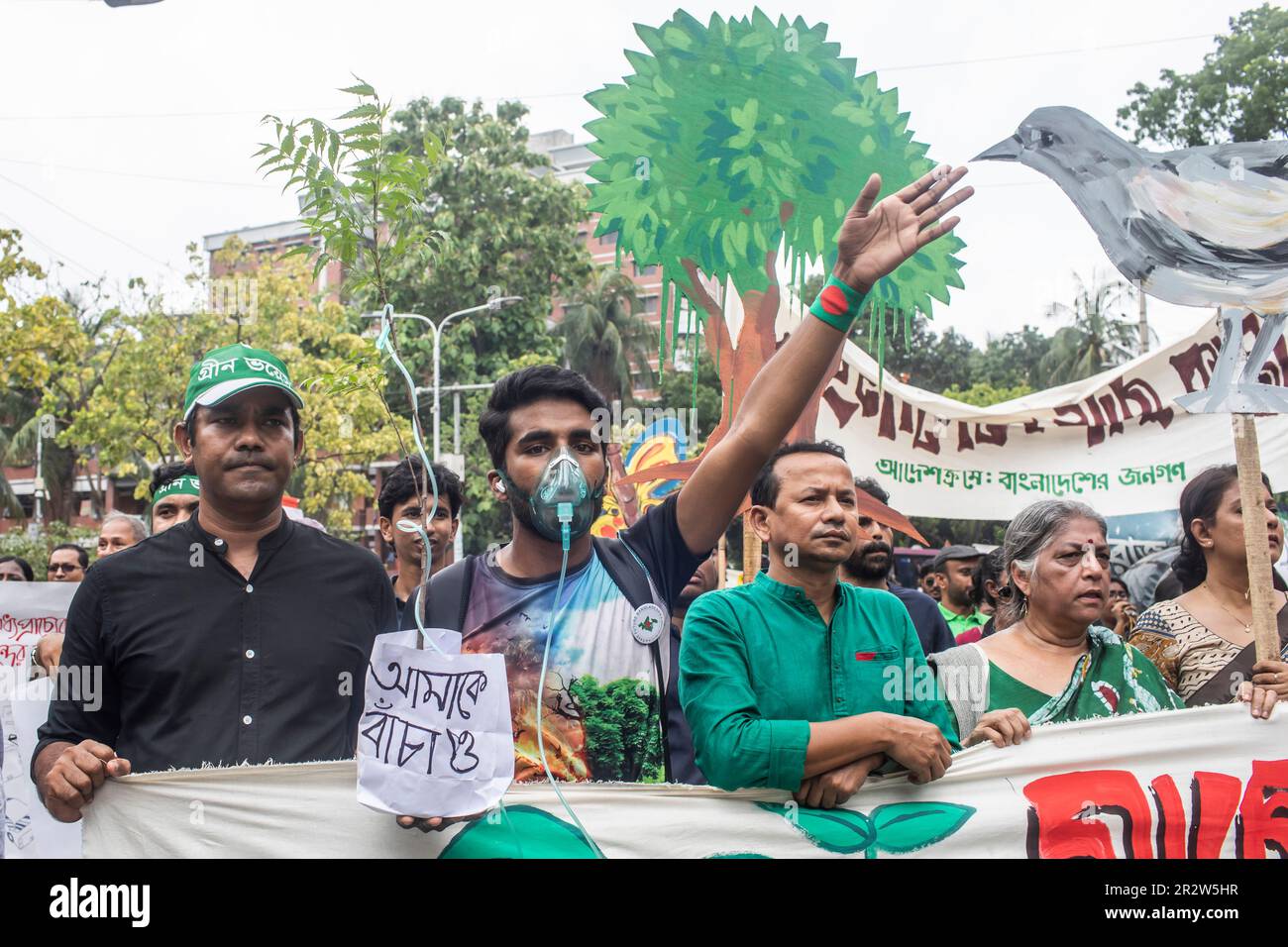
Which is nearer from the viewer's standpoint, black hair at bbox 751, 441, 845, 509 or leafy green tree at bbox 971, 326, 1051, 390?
black hair at bbox 751, 441, 845, 509

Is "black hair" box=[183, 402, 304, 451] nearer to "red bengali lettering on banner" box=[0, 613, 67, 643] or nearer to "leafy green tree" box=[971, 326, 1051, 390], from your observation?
"red bengali lettering on banner" box=[0, 613, 67, 643]

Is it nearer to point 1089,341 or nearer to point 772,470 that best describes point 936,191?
point 772,470

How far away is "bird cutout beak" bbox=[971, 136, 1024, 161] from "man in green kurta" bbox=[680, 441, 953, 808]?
131cm

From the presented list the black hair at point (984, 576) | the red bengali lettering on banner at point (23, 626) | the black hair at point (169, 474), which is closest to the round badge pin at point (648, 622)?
the black hair at point (984, 576)

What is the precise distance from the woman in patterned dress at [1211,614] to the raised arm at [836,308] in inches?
58.7

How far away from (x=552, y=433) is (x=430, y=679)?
0.66m

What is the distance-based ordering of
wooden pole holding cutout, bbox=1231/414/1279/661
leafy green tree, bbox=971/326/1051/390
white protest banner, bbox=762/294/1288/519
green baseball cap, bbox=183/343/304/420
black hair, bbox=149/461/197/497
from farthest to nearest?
1. leafy green tree, bbox=971/326/1051/390
2. white protest banner, bbox=762/294/1288/519
3. black hair, bbox=149/461/197/497
4. wooden pole holding cutout, bbox=1231/414/1279/661
5. green baseball cap, bbox=183/343/304/420

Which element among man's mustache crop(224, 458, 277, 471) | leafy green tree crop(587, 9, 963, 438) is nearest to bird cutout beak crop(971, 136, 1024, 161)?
leafy green tree crop(587, 9, 963, 438)

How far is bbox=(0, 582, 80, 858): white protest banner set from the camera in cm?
353

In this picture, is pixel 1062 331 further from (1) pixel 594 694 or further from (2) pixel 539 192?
(1) pixel 594 694

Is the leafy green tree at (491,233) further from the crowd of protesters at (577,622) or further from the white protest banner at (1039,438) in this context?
the crowd of protesters at (577,622)

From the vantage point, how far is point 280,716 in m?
2.52

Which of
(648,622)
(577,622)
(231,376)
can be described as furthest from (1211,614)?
(231,376)
